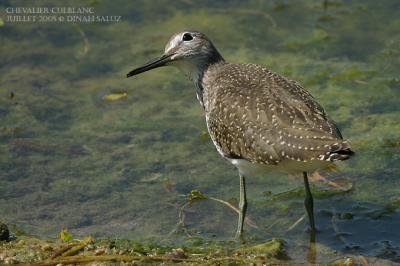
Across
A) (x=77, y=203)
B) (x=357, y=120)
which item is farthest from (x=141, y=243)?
(x=357, y=120)

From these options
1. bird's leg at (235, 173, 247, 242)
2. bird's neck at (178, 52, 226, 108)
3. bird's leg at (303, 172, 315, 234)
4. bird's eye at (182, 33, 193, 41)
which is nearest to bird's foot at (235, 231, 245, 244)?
bird's leg at (235, 173, 247, 242)

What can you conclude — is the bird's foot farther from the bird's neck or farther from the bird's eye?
the bird's eye

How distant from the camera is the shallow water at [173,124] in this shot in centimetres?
738

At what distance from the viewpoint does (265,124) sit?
22.1 feet

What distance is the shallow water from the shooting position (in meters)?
7.38

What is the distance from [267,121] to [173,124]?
2279mm

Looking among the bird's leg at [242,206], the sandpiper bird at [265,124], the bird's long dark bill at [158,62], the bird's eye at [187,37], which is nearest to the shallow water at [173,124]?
the bird's leg at [242,206]

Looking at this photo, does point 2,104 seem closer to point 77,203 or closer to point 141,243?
point 77,203

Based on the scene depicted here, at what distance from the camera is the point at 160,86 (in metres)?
9.62

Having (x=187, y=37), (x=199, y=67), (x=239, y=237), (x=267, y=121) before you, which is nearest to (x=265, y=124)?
(x=267, y=121)

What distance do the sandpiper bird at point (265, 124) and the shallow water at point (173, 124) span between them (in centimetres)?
54

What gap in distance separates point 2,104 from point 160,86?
1.69 metres

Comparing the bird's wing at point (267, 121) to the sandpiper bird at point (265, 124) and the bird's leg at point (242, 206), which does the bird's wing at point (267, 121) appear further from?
the bird's leg at point (242, 206)

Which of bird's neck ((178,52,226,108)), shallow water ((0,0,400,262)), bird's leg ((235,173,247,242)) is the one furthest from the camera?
bird's neck ((178,52,226,108))
